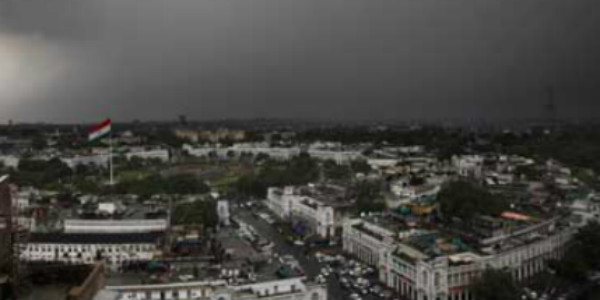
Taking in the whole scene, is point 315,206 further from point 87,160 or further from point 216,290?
point 87,160

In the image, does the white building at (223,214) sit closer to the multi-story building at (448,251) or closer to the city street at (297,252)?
the city street at (297,252)

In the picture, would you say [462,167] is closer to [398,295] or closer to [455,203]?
[455,203]

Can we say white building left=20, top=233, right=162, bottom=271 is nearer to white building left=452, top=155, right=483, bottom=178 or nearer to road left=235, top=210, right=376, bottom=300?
road left=235, top=210, right=376, bottom=300

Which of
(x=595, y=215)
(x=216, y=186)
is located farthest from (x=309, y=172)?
(x=595, y=215)

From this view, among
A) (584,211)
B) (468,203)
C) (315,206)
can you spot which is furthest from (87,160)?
(584,211)

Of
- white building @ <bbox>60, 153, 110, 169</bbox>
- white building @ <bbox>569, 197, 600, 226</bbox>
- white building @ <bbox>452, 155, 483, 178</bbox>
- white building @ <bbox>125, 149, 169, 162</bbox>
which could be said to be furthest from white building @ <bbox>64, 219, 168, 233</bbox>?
white building @ <bbox>125, 149, 169, 162</bbox>

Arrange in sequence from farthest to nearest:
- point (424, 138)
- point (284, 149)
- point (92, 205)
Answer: point (424, 138) → point (284, 149) → point (92, 205)
